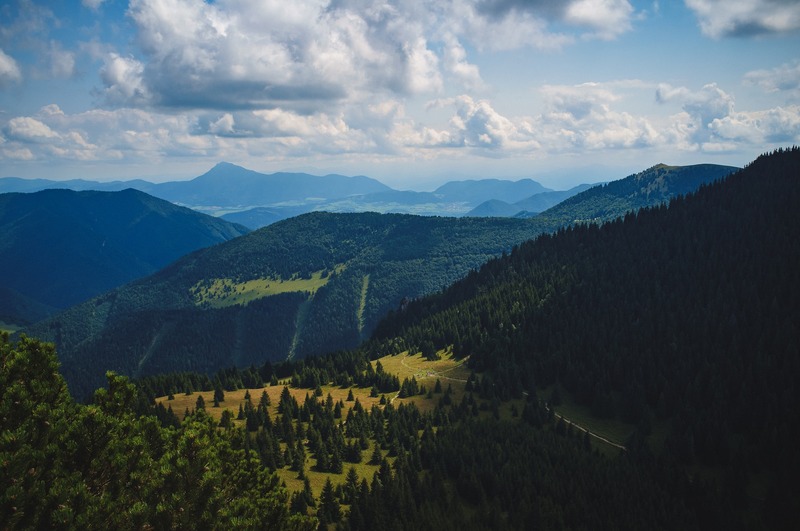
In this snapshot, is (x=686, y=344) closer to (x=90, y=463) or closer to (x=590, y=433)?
(x=590, y=433)

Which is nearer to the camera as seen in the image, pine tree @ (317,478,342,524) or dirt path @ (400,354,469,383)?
pine tree @ (317,478,342,524)

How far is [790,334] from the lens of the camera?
128 meters

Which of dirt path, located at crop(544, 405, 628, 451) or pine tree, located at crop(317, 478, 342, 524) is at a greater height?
pine tree, located at crop(317, 478, 342, 524)

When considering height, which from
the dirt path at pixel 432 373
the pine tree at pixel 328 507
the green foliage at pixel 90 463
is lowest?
the dirt path at pixel 432 373

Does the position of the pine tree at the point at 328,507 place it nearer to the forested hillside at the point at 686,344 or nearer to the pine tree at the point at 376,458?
the pine tree at the point at 376,458

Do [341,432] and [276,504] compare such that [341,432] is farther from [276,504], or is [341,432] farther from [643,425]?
[276,504]

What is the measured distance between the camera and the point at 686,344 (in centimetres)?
13925

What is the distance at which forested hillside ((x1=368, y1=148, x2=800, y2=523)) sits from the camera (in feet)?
337

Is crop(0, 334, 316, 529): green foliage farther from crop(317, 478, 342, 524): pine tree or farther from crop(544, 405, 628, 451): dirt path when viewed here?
crop(544, 405, 628, 451): dirt path

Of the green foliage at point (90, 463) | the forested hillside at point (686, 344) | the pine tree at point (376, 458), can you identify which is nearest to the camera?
the green foliage at point (90, 463)

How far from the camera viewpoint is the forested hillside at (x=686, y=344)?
337 feet

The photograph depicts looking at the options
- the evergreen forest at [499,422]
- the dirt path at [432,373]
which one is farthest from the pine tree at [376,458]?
the dirt path at [432,373]

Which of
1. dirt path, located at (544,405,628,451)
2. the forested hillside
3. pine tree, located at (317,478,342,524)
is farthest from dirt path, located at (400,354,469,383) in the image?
pine tree, located at (317,478,342,524)

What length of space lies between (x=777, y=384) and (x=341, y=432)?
95805 mm
